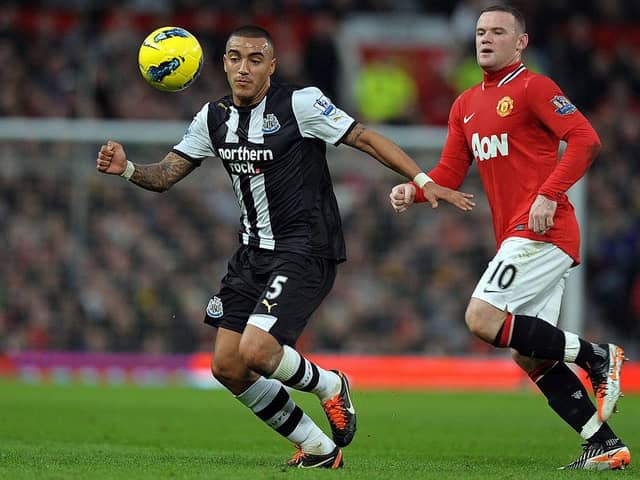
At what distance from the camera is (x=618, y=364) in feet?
24.8

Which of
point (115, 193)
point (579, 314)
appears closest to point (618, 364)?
point (579, 314)

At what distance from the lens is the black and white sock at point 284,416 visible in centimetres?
744

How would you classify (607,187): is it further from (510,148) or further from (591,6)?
(510,148)

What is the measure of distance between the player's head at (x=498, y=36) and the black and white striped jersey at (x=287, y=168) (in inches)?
36.6

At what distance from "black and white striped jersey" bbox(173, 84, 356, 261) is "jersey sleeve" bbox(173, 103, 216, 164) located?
0.58ft

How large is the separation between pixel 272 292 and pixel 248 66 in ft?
4.44

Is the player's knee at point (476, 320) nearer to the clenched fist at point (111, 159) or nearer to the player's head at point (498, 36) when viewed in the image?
the player's head at point (498, 36)

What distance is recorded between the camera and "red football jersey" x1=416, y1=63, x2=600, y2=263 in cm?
741

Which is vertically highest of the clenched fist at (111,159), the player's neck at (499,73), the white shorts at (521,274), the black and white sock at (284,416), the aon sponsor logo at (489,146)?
the player's neck at (499,73)

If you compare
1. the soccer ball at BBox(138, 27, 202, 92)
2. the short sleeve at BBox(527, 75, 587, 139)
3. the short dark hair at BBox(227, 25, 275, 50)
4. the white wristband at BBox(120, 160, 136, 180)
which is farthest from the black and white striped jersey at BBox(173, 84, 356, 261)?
the short sleeve at BBox(527, 75, 587, 139)

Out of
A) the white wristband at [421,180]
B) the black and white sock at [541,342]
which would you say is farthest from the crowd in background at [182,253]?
the white wristband at [421,180]

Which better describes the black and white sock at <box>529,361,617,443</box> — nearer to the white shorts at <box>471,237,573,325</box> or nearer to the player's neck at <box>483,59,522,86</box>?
the white shorts at <box>471,237,573,325</box>

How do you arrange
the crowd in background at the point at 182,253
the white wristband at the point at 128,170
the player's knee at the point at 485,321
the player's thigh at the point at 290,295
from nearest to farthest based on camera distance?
the player's thigh at the point at 290,295 < the player's knee at the point at 485,321 < the white wristband at the point at 128,170 < the crowd in background at the point at 182,253

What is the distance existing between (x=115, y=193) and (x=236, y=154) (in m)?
10.3
